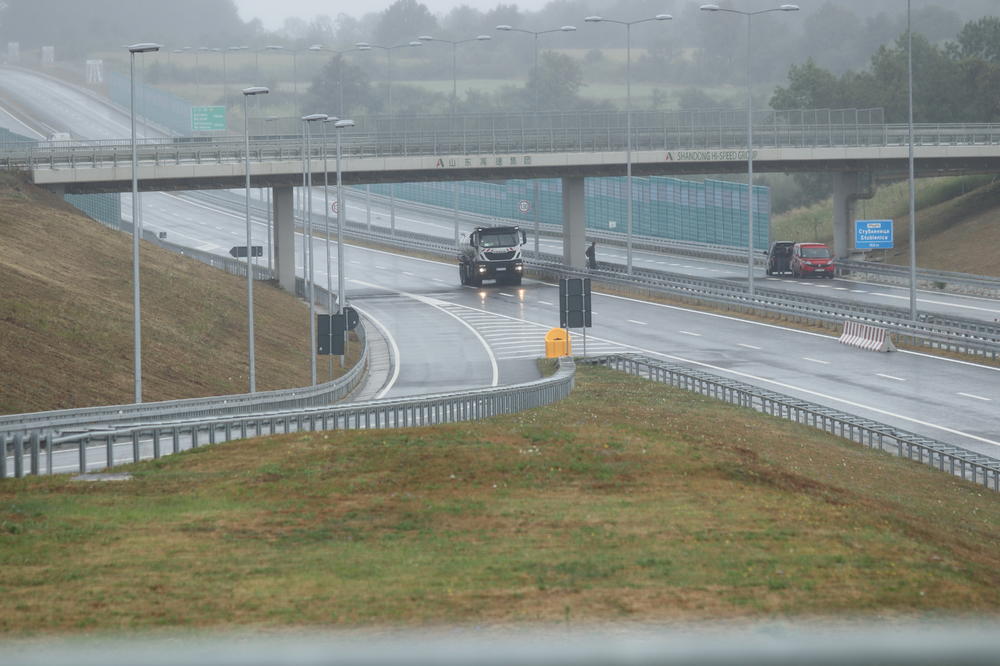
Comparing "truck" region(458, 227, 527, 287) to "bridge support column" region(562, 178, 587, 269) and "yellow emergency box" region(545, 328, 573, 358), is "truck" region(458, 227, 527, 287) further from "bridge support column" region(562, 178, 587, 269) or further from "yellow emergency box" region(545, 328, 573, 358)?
"yellow emergency box" region(545, 328, 573, 358)

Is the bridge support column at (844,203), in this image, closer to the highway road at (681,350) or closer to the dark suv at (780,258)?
the dark suv at (780,258)

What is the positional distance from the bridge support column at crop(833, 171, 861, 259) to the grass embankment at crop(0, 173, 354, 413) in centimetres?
3664

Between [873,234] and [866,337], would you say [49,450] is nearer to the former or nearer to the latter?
[866,337]

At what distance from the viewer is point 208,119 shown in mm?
130250

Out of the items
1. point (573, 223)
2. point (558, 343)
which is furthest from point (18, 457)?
point (573, 223)

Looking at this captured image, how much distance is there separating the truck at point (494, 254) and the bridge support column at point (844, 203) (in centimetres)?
2187

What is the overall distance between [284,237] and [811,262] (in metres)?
27.1

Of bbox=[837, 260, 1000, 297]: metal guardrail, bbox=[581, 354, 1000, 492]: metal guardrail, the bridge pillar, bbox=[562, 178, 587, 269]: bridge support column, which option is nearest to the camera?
bbox=[581, 354, 1000, 492]: metal guardrail

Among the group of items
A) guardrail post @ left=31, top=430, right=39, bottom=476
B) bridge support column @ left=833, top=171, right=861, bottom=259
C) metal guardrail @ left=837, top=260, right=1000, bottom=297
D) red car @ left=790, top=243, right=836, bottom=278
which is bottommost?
guardrail post @ left=31, top=430, right=39, bottom=476

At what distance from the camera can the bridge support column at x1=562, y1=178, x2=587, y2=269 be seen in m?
84.6

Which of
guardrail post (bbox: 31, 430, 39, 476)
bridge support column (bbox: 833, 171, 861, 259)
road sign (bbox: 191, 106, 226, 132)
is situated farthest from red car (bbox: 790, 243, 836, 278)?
guardrail post (bbox: 31, 430, 39, 476)

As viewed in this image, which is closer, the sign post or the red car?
the sign post

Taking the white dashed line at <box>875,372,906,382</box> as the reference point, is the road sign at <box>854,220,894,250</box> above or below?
above

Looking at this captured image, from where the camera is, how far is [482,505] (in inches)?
773
